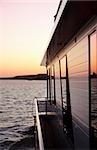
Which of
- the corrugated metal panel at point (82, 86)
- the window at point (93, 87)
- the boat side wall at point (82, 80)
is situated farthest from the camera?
the corrugated metal panel at point (82, 86)

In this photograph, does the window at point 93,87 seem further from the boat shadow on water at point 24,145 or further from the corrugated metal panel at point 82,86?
the boat shadow on water at point 24,145

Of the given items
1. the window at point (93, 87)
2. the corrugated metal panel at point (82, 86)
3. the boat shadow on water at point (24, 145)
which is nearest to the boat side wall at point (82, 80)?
the corrugated metal panel at point (82, 86)

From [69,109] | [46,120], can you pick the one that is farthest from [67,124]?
[46,120]

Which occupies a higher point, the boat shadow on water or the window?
the window

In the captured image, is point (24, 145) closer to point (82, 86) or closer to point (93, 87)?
point (82, 86)

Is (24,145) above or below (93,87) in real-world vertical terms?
below

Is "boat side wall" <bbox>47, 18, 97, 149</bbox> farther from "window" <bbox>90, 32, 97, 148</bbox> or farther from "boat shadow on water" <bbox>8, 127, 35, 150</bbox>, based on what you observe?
"boat shadow on water" <bbox>8, 127, 35, 150</bbox>

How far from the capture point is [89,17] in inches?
176

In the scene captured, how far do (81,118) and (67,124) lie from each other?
248 centimetres

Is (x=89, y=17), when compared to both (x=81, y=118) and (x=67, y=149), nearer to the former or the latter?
(x=81, y=118)

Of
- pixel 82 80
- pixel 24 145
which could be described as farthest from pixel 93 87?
pixel 24 145

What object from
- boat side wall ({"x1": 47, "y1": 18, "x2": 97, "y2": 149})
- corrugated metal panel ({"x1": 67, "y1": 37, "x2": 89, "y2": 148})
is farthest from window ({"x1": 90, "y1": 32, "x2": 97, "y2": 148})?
corrugated metal panel ({"x1": 67, "y1": 37, "x2": 89, "y2": 148})

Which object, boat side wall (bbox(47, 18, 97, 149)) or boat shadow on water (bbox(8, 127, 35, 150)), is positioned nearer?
boat side wall (bbox(47, 18, 97, 149))

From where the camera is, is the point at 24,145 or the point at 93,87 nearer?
the point at 93,87
